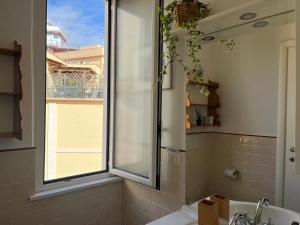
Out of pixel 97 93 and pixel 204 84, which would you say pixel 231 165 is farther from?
pixel 97 93

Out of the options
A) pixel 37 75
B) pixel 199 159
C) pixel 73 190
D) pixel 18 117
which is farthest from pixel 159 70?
pixel 73 190

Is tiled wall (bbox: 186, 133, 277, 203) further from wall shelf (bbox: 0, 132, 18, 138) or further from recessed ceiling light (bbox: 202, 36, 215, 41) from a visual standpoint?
wall shelf (bbox: 0, 132, 18, 138)

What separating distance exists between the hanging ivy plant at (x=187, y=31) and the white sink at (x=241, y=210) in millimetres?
630

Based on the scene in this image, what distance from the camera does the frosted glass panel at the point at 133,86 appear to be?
181cm

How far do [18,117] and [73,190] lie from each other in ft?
2.05

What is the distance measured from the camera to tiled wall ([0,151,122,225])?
152 centimetres

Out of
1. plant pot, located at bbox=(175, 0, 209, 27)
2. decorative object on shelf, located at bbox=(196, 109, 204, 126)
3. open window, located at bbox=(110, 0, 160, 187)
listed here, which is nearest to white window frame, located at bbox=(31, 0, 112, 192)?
open window, located at bbox=(110, 0, 160, 187)

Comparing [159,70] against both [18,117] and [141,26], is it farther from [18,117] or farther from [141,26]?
[18,117]

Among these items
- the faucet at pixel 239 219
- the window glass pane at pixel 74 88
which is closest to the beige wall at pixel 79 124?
the window glass pane at pixel 74 88

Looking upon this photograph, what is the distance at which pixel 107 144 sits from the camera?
211cm

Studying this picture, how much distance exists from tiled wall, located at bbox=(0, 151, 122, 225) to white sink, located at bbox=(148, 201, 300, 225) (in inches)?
26.3

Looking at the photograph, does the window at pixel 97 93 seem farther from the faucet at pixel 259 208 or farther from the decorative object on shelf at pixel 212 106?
the faucet at pixel 259 208

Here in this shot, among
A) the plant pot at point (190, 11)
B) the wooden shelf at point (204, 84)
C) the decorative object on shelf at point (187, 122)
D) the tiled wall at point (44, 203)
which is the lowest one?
the tiled wall at point (44, 203)

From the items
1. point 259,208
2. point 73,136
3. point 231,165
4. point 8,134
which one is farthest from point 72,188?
point 259,208
